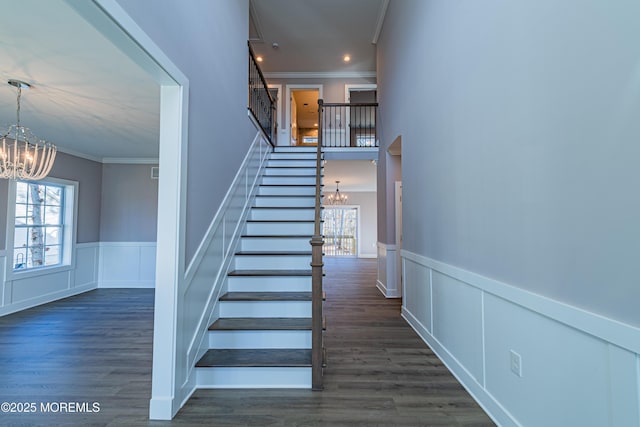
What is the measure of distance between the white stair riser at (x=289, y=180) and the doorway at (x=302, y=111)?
10.5 feet

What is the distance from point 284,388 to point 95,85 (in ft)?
9.97

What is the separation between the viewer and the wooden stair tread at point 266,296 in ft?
8.55

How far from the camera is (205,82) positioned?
94.0 inches

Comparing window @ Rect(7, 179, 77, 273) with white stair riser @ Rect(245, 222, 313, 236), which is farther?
window @ Rect(7, 179, 77, 273)

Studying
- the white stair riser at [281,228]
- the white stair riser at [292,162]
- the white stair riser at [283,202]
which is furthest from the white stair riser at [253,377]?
the white stair riser at [292,162]

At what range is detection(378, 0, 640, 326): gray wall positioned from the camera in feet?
3.45

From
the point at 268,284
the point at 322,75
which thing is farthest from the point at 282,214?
the point at 322,75

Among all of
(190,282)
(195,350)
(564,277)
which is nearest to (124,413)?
(195,350)

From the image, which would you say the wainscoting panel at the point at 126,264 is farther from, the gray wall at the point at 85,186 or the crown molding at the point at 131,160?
the crown molding at the point at 131,160

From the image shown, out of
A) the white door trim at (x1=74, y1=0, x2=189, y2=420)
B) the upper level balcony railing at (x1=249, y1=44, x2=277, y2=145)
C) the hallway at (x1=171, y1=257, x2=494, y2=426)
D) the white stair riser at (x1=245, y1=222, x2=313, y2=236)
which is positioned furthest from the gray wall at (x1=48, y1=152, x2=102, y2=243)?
the hallway at (x1=171, y1=257, x2=494, y2=426)

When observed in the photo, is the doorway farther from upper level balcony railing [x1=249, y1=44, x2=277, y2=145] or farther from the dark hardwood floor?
the dark hardwood floor

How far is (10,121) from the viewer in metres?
3.57

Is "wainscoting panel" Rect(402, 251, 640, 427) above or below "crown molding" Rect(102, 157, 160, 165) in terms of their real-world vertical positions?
below

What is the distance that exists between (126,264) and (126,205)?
1138 millimetres
